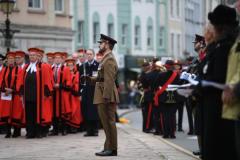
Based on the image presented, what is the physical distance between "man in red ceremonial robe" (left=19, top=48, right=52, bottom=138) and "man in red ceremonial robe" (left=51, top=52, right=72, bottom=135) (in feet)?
3.60

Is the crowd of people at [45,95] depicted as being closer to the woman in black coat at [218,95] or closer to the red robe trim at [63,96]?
the red robe trim at [63,96]

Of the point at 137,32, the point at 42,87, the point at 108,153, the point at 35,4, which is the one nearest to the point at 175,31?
the point at 137,32

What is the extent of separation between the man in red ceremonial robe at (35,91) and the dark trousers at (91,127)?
1142 millimetres

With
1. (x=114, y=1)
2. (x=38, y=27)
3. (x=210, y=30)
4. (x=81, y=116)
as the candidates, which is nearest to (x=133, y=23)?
(x=114, y=1)

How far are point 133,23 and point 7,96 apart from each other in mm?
43760

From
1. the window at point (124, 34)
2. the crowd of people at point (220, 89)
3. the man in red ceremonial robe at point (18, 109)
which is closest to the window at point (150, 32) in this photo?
the window at point (124, 34)

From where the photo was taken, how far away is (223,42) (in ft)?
26.3

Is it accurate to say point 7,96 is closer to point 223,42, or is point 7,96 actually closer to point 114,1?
point 223,42

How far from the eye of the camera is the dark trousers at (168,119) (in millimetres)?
19453

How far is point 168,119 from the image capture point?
19375 millimetres

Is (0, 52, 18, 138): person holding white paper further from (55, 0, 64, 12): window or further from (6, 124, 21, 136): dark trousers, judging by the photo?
(55, 0, 64, 12): window

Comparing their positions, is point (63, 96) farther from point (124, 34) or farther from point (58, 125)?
point (124, 34)

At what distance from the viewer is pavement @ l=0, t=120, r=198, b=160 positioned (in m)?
13.5

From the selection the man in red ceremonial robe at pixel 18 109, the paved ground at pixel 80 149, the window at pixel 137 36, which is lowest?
the paved ground at pixel 80 149
